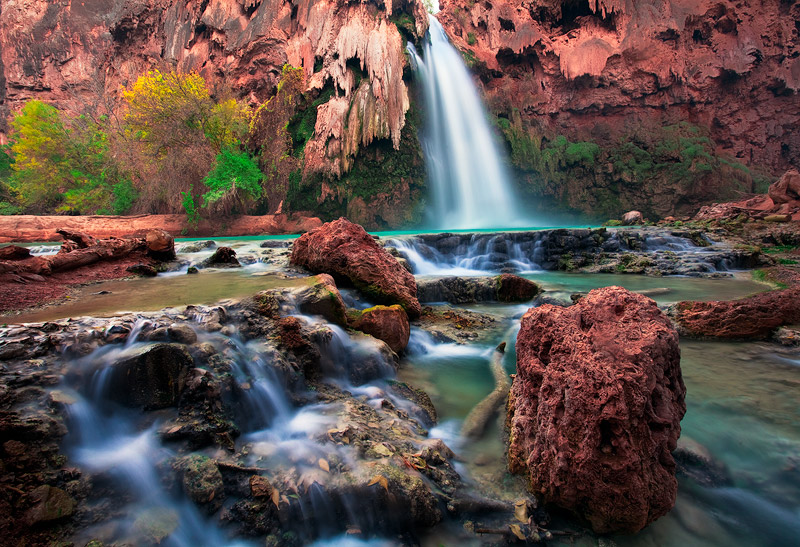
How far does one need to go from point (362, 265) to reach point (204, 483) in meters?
3.56

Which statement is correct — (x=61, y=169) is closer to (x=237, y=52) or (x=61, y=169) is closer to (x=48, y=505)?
(x=237, y=52)

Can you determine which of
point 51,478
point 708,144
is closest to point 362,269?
point 51,478

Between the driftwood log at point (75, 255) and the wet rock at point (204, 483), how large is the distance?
4.52m

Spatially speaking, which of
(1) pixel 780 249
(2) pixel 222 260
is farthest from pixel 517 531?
(1) pixel 780 249

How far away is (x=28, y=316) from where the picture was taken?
332 cm

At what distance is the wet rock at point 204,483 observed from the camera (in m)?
1.92

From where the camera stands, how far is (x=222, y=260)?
286 inches

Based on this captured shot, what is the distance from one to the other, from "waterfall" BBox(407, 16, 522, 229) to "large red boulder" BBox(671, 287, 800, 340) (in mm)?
17994

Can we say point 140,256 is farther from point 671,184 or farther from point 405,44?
point 671,184

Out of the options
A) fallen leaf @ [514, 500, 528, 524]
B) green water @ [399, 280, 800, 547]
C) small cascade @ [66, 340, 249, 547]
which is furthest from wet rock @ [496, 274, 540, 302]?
small cascade @ [66, 340, 249, 547]

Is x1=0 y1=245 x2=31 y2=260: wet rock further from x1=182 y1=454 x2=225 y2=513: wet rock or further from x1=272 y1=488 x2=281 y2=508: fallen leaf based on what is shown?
A: x1=272 y1=488 x2=281 y2=508: fallen leaf

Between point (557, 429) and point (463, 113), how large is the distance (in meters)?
23.9

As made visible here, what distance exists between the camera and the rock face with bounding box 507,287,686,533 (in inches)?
73.5

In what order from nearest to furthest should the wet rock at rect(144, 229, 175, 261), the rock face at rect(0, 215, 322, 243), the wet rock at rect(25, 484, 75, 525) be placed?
the wet rock at rect(25, 484, 75, 525)
the wet rock at rect(144, 229, 175, 261)
the rock face at rect(0, 215, 322, 243)
